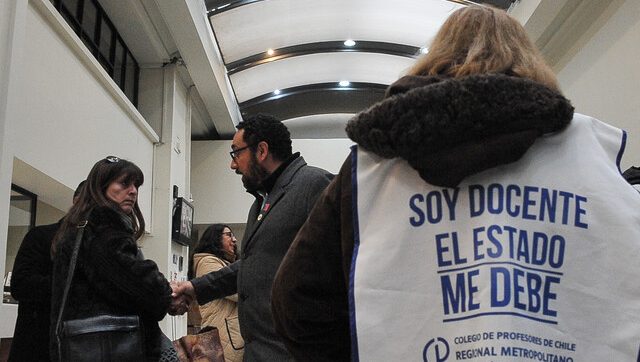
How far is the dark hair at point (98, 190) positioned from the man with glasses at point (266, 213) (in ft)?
1.48

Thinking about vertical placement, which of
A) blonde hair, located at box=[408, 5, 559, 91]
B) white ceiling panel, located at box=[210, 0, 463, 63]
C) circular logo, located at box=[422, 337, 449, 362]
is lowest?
circular logo, located at box=[422, 337, 449, 362]

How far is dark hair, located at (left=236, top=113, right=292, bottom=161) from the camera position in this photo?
2.79m

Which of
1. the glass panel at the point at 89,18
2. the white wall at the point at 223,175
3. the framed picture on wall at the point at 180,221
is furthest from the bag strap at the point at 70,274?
the white wall at the point at 223,175

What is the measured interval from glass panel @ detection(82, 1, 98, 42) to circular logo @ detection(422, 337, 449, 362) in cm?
621

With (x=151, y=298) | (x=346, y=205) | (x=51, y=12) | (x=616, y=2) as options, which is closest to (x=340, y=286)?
(x=346, y=205)

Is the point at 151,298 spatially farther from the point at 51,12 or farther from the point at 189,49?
the point at 189,49

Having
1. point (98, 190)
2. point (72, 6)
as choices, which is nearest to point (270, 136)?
point (98, 190)

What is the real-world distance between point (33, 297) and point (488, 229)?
2596 millimetres

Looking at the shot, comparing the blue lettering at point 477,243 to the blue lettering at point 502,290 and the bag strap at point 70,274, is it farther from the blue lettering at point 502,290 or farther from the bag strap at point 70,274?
the bag strap at point 70,274

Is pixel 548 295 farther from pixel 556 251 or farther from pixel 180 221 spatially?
pixel 180 221

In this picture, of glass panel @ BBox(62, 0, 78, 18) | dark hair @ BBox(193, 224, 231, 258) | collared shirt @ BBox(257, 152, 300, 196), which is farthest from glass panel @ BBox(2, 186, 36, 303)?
collared shirt @ BBox(257, 152, 300, 196)

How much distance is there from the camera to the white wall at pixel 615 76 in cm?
471

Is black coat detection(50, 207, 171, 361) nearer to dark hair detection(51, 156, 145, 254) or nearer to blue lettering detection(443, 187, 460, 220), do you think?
dark hair detection(51, 156, 145, 254)

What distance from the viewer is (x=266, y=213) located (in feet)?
8.16
